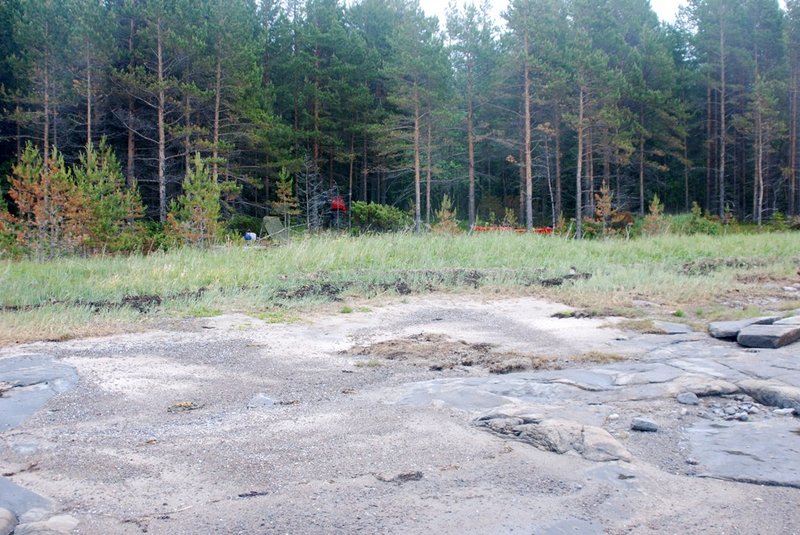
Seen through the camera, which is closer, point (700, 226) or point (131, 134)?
point (131, 134)

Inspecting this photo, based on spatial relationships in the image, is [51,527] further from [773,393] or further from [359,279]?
[359,279]

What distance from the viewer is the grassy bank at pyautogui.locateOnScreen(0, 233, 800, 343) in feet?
29.6

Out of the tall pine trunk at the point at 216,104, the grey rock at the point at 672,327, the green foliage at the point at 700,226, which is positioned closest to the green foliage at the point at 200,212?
the tall pine trunk at the point at 216,104

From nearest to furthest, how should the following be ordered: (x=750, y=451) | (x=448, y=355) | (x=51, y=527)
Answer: (x=51, y=527) < (x=750, y=451) < (x=448, y=355)

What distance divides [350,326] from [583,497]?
5174 millimetres

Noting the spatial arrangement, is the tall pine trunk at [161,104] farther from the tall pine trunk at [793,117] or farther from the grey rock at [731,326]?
Result: the tall pine trunk at [793,117]

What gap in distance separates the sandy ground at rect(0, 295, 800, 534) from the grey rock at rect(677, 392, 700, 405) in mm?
97

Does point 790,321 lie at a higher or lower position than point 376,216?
lower

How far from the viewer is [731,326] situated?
768 centimetres

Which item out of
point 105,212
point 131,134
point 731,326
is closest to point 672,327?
point 731,326

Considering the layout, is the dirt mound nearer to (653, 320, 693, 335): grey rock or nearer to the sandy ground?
the sandy ground

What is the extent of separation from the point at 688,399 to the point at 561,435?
1.42 metres

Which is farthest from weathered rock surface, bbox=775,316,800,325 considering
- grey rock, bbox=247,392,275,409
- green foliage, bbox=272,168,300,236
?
green foliage, bbox=272,168,300,236

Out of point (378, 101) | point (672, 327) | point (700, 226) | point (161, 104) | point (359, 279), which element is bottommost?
point (672, 327)
